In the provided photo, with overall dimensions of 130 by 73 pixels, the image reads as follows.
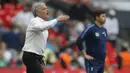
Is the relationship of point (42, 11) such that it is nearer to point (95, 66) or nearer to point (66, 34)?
point (95, 66)

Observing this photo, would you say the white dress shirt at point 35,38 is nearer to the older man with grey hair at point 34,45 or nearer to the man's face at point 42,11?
the older man with grey hair at point 34,45

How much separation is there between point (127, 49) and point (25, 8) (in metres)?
3.79

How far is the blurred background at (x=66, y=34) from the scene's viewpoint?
17.0 metres

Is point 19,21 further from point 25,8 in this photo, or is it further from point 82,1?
point 82,1

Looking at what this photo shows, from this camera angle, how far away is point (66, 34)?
63.7 feet

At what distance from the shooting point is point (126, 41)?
20.8 meters

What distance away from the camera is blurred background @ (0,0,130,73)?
669 inches

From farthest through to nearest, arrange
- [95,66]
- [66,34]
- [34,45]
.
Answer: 1. [66,34]
2. [95,66]
3. [34,45]

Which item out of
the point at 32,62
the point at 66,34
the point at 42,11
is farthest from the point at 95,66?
the point at 66,34

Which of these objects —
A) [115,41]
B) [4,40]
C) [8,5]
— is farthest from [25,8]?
[115,41]

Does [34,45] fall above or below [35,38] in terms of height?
below

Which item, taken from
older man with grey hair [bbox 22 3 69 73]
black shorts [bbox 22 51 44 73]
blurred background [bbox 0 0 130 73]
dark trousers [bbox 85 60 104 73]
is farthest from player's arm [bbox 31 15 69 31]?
blurred background [bbox 0 0 130 73]

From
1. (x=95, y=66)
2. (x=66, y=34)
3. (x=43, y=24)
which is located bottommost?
(x=66, y=34)

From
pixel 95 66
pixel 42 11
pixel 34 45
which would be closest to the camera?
pixel 34 45
